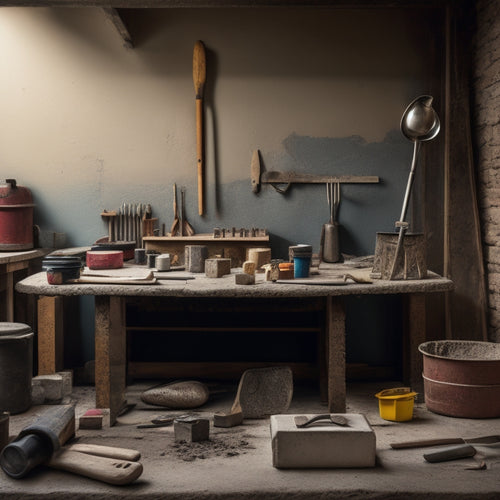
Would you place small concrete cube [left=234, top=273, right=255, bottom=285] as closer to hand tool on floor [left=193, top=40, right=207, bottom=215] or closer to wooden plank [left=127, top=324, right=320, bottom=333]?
wooden plank [left=127, top=324, right=320, bottom=333]

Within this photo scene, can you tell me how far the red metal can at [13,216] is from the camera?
5.29 meters

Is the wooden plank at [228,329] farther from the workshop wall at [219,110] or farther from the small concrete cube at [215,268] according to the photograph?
the small concrete cube at [215,268]

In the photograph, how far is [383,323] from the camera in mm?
5727

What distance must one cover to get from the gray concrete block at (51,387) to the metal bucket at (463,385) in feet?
8.39

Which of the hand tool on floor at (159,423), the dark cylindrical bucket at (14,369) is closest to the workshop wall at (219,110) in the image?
the dark cylindrical bucket at (14,369)

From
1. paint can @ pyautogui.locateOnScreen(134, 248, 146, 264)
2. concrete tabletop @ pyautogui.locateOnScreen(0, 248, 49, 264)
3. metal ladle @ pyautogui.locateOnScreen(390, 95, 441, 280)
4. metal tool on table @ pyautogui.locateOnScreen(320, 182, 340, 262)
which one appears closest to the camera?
metal ladle @ pyautogui.locateOnScreen(390, 95, 441, 280)

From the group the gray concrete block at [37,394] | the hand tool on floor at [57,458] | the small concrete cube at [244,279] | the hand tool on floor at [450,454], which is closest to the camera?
the hand tool on floor at [57,458]

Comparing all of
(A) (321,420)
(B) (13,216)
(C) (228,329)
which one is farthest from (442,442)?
(B) (13,216)

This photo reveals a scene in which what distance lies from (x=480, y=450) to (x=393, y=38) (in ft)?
11.2

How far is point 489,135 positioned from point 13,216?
380 centimetres

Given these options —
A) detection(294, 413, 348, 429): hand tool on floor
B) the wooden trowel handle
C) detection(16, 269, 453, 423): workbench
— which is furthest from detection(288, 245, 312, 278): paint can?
the wooden trowel handle

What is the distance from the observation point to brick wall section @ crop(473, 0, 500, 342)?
5027mm

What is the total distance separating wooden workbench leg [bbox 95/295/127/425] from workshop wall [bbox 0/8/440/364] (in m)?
1.52

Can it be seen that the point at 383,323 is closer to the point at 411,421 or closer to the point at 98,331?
the point at 411,421
